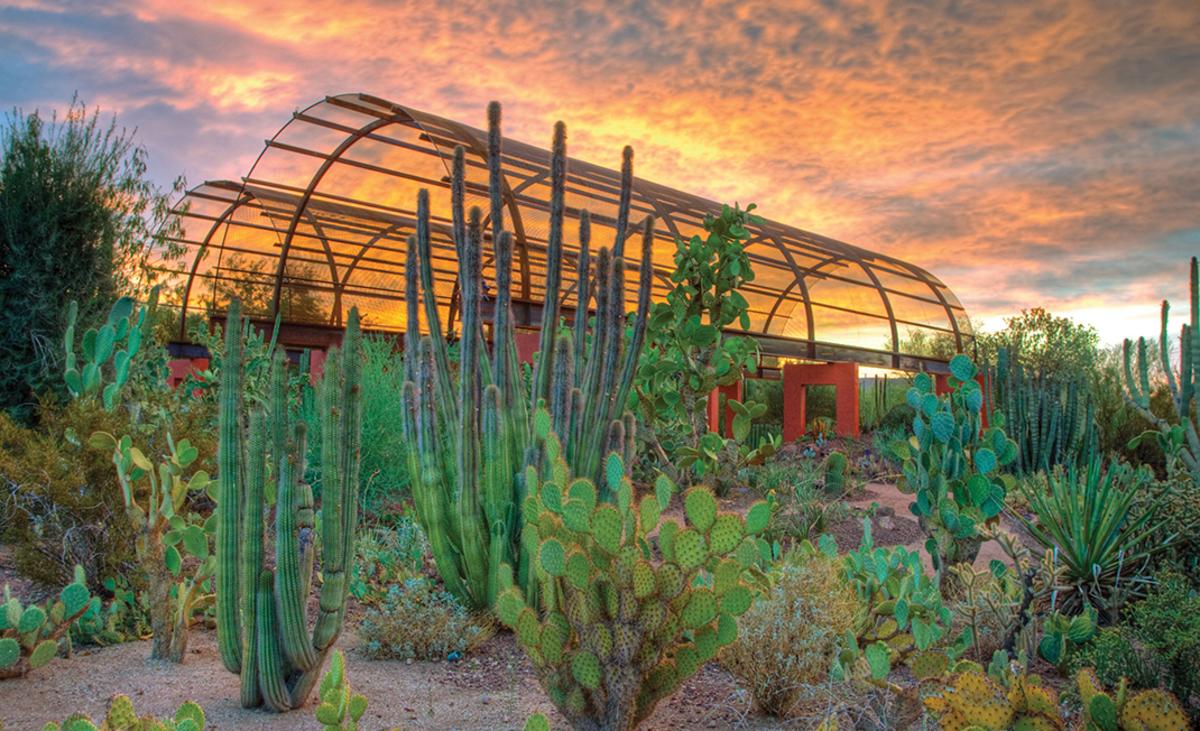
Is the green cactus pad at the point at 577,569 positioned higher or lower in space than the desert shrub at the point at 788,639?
higher

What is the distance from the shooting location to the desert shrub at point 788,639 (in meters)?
2.88

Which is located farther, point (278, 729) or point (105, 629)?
point (105, 629)

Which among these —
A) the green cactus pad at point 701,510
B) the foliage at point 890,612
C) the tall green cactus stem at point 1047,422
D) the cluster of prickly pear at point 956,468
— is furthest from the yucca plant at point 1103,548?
the tall green cactus stem at point 1047,422

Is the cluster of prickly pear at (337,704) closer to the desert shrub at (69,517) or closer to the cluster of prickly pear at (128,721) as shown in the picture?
the cluster of prickly pear at (128,721)

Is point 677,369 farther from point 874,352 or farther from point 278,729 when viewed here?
point 874,352

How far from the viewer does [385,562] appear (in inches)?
178

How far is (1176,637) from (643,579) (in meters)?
1.66

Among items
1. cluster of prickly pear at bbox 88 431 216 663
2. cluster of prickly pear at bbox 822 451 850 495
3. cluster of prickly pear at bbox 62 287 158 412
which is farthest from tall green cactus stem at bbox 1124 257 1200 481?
cluster of prickly pear at bbox 62 287 158 412

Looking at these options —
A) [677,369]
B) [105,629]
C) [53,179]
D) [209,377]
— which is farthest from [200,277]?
[105,629]

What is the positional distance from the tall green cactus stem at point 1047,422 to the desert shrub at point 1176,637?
602 centimetres

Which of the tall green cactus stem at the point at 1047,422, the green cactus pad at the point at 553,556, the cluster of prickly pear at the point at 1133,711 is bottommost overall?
the cluster of prickly pear at the point at 1133,711

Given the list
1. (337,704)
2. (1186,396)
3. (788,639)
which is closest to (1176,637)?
(788,639)

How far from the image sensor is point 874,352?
16.5m

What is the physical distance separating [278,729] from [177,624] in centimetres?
86
